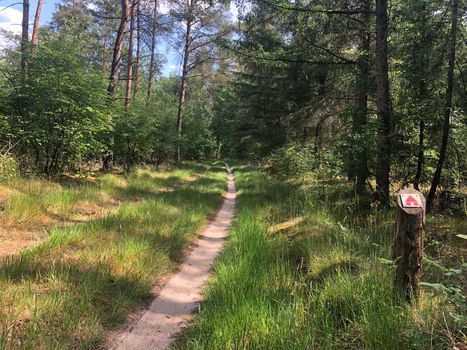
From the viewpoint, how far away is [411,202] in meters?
2.97

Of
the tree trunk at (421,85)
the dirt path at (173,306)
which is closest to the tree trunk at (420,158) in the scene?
the tree trunk at (421,85)

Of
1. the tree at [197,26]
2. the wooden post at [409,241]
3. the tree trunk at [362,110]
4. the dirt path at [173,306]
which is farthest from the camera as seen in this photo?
the tree at [197,26]

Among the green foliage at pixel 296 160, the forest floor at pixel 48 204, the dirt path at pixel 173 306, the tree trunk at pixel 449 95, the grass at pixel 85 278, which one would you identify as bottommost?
the dirt path at pixel 173 306

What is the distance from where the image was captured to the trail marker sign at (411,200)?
2.95 metres

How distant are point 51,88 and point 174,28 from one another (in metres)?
13.8

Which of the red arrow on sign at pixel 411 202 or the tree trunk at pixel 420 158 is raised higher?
the tree trunk at pixel 420 158

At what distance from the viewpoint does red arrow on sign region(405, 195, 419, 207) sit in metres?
2.95

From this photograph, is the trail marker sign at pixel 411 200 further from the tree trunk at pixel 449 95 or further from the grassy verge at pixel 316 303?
the tree trunk at pixel 449 95

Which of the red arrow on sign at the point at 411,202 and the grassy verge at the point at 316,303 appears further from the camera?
the red arrow on sign at the point at 411,202

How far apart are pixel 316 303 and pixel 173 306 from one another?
1.80 meters

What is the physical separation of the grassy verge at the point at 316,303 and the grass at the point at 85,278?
90 cm

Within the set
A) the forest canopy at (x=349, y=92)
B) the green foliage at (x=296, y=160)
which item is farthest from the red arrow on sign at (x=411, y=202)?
the green foliage at (x=296, y=160)

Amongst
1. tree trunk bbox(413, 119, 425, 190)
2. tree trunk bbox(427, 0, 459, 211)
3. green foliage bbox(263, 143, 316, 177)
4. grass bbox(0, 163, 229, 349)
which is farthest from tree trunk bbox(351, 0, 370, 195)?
grass bbox(0, 163, 229, 349)

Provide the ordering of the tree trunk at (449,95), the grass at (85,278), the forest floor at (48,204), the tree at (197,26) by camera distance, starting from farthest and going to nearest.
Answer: the tree at (197,26), the tree trunk at (449,95), the forest floor at (48,204), the grass at (85,278)
